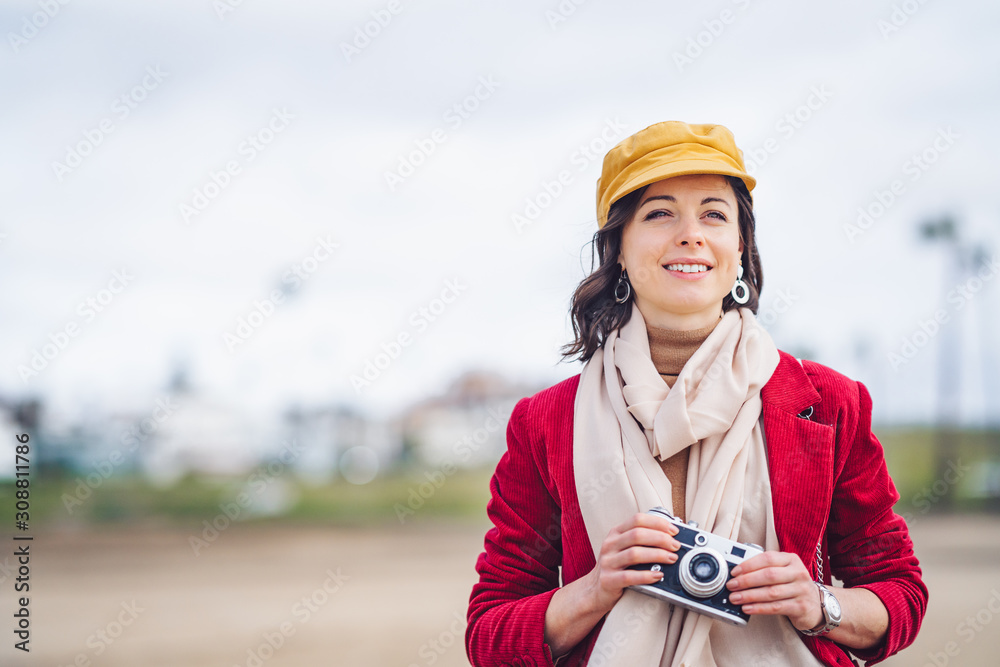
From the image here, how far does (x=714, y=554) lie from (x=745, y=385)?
0.41 meters

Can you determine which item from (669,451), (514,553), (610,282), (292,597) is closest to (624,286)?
(610,282)

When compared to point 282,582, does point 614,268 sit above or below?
below

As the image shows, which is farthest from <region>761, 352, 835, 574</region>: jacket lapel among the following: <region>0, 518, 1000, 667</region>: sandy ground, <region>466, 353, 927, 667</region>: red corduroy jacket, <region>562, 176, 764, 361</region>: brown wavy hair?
<region>0, 518, 1000, 667</region>: sandy ground

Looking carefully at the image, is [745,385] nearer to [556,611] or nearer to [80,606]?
[556,611]

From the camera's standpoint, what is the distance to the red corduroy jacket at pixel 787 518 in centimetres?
180

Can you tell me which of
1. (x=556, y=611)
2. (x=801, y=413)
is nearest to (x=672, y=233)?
(x=801, y=413)

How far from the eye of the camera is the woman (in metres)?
1.74

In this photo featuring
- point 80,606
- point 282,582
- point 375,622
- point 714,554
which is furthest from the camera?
point 282,582

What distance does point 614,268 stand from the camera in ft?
7.02

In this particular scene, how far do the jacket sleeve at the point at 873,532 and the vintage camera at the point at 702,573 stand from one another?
319 millimetres

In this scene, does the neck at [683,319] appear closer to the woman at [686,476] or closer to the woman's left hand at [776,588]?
the woman at [686,476]

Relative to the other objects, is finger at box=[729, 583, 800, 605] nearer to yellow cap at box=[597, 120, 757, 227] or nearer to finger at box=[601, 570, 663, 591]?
finger at box=[601, 570, 663, 591]

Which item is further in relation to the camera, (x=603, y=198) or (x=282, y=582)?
(x=282, y=582)

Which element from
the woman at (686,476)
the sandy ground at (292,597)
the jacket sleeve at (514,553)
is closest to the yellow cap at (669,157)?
the woman at (686,476)
